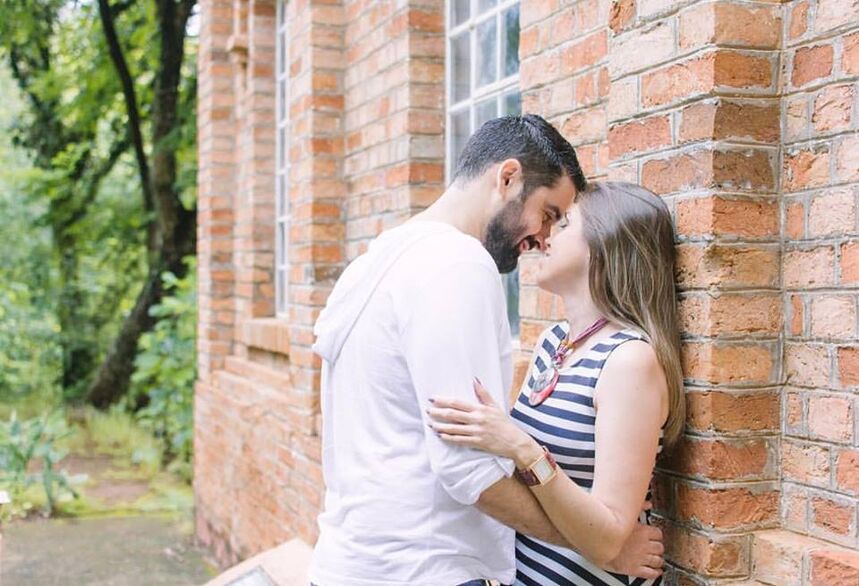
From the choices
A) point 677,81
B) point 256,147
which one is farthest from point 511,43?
point 256,147

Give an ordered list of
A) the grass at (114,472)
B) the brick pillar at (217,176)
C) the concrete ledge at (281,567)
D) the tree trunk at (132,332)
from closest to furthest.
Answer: the concrete ledge at (281,567) < the brick pillar at (217,176) < the grass at (114,472) < the tree trunk at (132,332)

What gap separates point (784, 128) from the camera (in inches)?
94.9

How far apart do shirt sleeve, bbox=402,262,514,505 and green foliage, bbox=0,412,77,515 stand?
7475 mm

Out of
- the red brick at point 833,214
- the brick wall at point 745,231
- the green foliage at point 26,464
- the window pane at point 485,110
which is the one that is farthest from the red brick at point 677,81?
the green foliage at point 26,464

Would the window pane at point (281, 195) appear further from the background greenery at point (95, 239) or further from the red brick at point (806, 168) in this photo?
the red brick at point (806, 168)

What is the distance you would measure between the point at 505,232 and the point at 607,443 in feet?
1.86

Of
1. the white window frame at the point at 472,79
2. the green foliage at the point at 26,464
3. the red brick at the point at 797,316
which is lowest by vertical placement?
the green foliage at the point at 26,464

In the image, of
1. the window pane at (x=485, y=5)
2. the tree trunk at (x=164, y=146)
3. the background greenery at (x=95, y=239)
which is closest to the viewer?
the window pane at (x=485, y=5)

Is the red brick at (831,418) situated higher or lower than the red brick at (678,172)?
lower

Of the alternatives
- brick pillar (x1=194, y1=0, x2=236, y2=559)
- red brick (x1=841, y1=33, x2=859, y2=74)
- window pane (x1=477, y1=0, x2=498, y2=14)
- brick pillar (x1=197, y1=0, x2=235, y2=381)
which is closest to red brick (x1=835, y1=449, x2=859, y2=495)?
red brick (x1=841, y1=33, x2=859, y2=74)

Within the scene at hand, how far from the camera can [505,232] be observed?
2.48m

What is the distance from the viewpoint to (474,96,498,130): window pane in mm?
4367

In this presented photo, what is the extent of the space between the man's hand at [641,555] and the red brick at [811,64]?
3.56 feet

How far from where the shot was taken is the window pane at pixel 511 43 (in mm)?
4203
